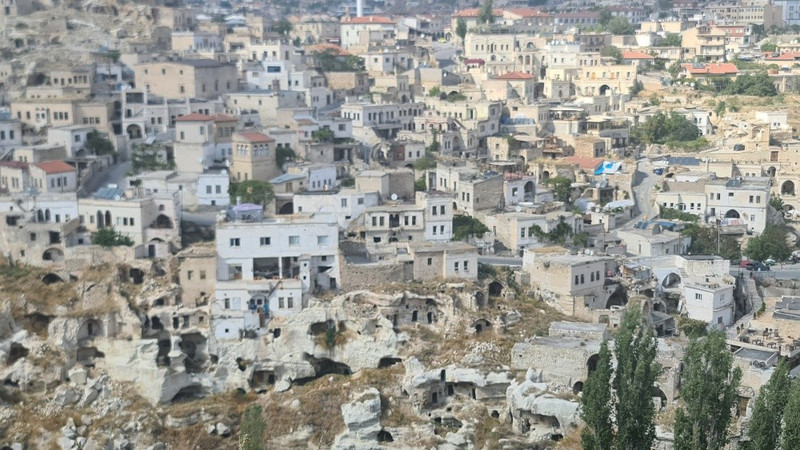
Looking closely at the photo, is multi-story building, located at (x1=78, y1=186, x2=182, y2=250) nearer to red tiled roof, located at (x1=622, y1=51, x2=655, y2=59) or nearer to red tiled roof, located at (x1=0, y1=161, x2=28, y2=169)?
red tiled roof, located at (x1=0, y1=161, x2=28, y2=169)

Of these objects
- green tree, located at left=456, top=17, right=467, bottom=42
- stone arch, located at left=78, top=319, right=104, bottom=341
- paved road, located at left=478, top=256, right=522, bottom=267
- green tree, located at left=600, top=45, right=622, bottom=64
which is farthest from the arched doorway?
green tree, located at left=456, top=17, right=467, bottom=42

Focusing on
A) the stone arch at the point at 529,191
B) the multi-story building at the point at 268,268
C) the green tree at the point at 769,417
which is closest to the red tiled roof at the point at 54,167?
the multi-story building at the point at 268,268

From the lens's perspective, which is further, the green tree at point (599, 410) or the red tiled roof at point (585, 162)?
the red tiled roof at point (585, 162)

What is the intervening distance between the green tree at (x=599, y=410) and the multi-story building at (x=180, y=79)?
27185 millimetres

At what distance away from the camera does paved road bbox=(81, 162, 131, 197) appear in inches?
1634

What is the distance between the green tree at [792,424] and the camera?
2277cm

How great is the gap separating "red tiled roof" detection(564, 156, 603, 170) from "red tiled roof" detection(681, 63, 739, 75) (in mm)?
16994

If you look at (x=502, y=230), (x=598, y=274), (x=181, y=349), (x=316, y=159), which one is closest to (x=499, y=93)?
(x=316, y=159)

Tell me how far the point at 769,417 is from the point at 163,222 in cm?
2043

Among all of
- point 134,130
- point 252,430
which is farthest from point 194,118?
point 252,430

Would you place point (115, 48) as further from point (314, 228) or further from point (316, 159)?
point (314, 228)

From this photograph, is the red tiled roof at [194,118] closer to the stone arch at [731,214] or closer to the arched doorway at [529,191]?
the arched doorway at [529,191]

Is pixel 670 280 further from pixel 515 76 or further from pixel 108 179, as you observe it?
pixel 515 76

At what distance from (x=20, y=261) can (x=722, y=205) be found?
2379cm
